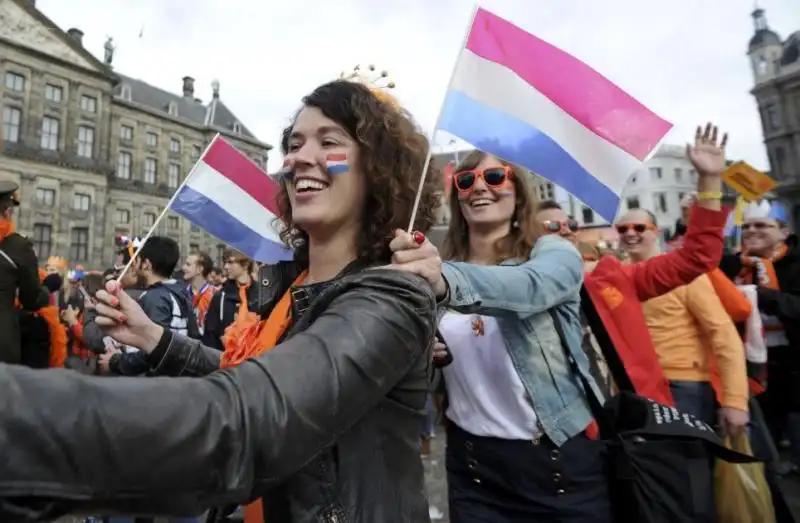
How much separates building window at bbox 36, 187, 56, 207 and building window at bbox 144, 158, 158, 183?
28.3ft

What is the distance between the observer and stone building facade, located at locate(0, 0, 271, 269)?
118 feet

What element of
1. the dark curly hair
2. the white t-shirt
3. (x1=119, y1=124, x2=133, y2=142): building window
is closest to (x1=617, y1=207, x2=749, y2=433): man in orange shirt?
the white t-shirt

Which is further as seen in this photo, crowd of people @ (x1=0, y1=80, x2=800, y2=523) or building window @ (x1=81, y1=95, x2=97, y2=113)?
building window @ (x1=81, y1=95, x2=97, y2=113)

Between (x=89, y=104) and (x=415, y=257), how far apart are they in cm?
4779

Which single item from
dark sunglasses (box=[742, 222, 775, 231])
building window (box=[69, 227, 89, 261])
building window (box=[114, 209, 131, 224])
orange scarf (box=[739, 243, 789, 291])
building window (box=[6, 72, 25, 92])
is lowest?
orange scarf (box=[739, 243, 789, 291])

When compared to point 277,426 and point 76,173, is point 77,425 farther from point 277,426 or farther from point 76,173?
point 76,173

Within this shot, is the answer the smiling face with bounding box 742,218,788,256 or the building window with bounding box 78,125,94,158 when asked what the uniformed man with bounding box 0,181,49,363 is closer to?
the smiling face with bounding box 742,218,788,256

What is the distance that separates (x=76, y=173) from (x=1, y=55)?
875 centimetres

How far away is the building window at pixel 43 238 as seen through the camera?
117 ft

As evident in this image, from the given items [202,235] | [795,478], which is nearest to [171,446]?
[795,478]

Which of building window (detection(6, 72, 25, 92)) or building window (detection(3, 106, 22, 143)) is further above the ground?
building window (detection(6, 72, 25, 92))

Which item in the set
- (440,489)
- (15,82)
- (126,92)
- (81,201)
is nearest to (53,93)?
(15,82)

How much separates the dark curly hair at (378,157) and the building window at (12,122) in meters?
43.9

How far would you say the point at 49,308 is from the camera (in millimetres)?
4551
